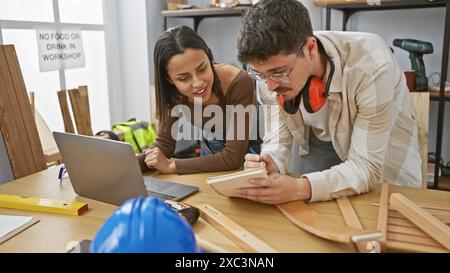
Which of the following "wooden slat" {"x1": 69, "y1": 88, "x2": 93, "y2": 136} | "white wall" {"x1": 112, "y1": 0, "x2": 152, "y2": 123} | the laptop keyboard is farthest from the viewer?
"white wall" {"x1": 112, "y1": 0, "x2": 152, "y2": 123}

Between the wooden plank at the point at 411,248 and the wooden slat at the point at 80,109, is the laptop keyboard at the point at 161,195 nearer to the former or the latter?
the wooden plank at the point at 411,248

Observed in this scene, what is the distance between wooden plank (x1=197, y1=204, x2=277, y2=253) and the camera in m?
0.86

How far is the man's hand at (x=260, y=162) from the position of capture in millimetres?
1251

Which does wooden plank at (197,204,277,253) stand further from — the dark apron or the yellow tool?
the dark apron

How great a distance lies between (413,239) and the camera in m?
0.88

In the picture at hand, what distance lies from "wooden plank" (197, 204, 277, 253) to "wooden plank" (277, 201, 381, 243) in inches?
4.9

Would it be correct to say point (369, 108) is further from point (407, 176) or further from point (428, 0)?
point (428, 0)

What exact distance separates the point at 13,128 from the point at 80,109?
800 millimetres

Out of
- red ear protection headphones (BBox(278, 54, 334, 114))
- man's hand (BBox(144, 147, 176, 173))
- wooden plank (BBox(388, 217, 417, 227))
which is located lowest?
wooden plank (BBox(388, 217, 417, 227))

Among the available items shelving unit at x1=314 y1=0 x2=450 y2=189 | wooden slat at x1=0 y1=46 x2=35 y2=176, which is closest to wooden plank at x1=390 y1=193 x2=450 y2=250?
wooden slat at x1=0 y1=46 x2=35 y2=176

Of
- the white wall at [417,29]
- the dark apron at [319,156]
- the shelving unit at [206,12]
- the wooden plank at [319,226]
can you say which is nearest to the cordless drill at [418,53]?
the white wall at [417,29]

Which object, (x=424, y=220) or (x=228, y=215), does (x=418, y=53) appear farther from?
(x=228, y=215)

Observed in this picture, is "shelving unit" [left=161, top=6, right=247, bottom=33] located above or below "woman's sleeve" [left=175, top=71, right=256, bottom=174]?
above
